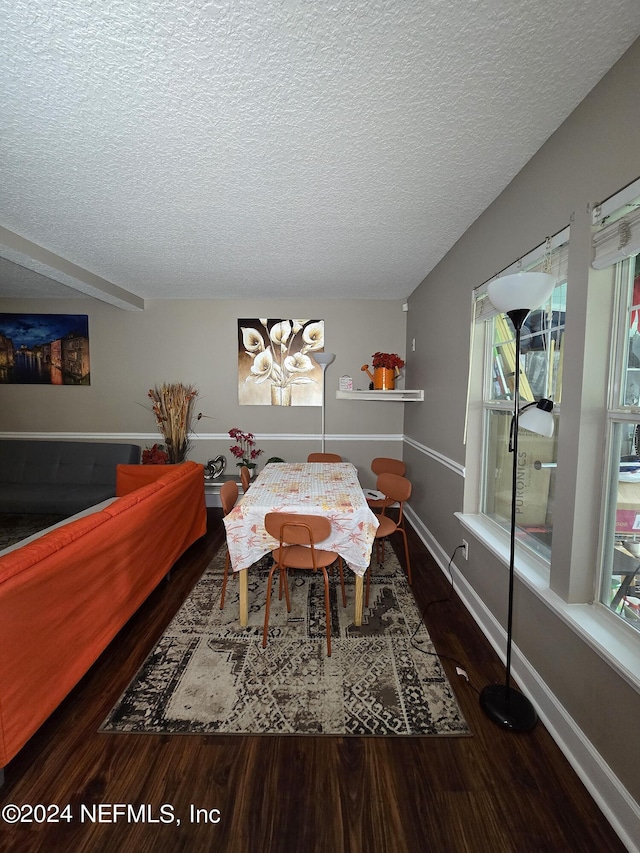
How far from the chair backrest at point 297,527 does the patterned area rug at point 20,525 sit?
2808mm

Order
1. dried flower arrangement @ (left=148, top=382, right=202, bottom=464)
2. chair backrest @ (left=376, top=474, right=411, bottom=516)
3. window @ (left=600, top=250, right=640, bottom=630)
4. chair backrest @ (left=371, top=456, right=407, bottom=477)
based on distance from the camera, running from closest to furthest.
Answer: window @ (left=600, top=250, right=640, bottom=630)
chair backrest @ (left=376, top=474, right=411, bottom=516)
chair backrest @ (left=371, top=456, right=407, bottom=477)
dried flower arrangement @ (left=148, top=382, right=202, bottom=464)

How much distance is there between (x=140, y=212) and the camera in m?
2.38

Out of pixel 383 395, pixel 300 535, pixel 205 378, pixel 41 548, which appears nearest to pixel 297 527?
pixel 300 535

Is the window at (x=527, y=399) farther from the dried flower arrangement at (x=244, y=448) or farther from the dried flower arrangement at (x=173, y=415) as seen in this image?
the dried flower arrangement at (x=173, y=415)

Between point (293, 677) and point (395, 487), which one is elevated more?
point (395, 487)

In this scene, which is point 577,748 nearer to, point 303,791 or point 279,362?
point 303,791

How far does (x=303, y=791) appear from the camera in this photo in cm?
135

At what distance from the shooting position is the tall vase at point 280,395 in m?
4.70

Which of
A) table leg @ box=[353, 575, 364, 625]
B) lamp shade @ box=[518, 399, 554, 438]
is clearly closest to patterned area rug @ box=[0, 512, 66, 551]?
table leg @ box=[353, 575, 364, 625]

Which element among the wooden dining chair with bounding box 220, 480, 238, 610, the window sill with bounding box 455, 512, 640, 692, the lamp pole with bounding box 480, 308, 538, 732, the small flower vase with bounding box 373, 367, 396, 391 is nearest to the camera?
the window sill with bounding box 455, 512, 640, 692

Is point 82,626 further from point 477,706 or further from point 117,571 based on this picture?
point 477,706

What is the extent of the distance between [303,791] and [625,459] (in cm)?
170

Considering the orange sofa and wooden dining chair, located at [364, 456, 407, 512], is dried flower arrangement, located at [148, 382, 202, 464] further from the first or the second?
wooden dining chair, located at [364, 456, 407, 512]

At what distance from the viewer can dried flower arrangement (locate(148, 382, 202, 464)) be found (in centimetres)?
456
